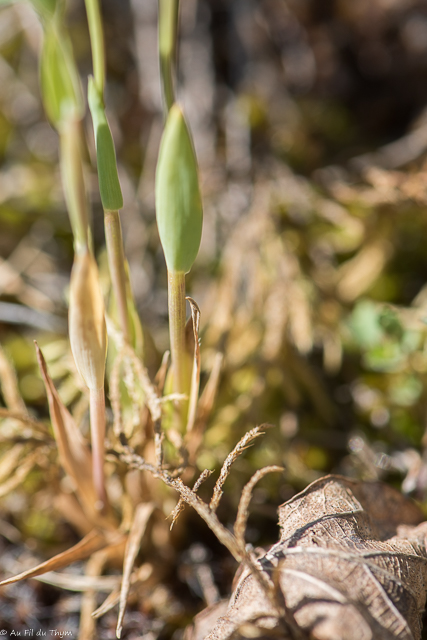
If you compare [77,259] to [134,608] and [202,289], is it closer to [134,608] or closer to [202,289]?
[134,608]

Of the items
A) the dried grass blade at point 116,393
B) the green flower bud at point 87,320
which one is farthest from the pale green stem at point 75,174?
the dried grass blade at point 116,393

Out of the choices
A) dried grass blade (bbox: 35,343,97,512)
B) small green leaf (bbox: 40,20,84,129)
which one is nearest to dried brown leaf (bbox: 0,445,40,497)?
dried grass blade (bbox: 35,343,97,512)

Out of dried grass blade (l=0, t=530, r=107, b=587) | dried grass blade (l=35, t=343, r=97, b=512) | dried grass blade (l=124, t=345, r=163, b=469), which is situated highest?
dried grass blade (l=124, t=345, r=163, b=469)

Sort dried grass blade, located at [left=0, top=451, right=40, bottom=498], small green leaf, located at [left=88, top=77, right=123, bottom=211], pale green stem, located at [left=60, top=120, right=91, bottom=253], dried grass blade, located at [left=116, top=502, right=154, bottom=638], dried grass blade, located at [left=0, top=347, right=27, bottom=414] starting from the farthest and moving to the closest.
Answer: dried grass blade, located at [left=0, top=347, right=27, bottom=414]
dried grass blade, located at [left=0, top=451, right=40, bottom=498]
dried grass blade, located at [left=116, top=502, right=154, bottom=638]
small green leaf, located at [left=88, top=77, right=123, bottom=211]
pale green stem, located at [left=60, top=120, right=91, bottom=253]

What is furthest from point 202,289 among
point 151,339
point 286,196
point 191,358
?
point 191,358

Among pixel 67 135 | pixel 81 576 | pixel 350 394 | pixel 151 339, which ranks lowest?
pixel 350 394

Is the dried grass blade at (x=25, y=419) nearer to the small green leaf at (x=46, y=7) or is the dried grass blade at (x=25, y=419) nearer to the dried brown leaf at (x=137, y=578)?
the dried brown leaf at (x=137, y=578)

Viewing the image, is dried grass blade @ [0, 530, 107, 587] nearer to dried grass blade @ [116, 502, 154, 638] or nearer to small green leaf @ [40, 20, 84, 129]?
dried grass blade @ [116, 502, 154, 638]
